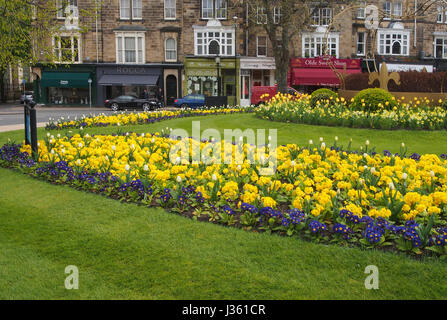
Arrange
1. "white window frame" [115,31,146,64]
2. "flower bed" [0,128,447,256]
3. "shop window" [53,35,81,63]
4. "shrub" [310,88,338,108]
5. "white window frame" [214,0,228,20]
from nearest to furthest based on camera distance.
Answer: "flower bed" [0,128,447,256] < "shop window" [53,35,81,63] < "shrub" [310,88,338,108] < "white window frame" [115,31,146,64] < "white window frame" [214,0,228,20]

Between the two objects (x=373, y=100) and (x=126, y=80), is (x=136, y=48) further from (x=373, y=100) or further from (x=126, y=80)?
(x=373, y=100)

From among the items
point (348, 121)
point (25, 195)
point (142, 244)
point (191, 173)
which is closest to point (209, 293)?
point (142, 244)

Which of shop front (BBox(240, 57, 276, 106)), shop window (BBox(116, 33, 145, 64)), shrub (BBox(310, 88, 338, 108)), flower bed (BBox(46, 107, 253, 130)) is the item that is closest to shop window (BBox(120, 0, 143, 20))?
shop window (BBox(116, 33, 145, 64))

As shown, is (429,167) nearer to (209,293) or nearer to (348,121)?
(209,293)

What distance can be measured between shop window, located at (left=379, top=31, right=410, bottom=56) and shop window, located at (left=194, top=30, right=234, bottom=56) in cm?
1649

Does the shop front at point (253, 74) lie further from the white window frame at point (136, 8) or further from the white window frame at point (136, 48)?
the white window frame at point (136, 8)

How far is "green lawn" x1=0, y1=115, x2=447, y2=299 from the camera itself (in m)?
4.20

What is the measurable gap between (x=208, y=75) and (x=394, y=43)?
66.9 ft

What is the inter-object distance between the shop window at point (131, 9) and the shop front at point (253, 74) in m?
11.0

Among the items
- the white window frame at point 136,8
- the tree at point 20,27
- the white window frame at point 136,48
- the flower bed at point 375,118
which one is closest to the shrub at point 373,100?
the flower bed at point 375,118

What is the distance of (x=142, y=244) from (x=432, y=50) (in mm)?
50768

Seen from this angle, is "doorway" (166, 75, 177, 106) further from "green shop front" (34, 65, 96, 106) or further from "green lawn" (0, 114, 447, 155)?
"green lawn" (0, 114, 447, 155)

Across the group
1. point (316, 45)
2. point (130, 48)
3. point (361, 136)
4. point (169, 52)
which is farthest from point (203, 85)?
point (361, 136)

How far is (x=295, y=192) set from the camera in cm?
614
